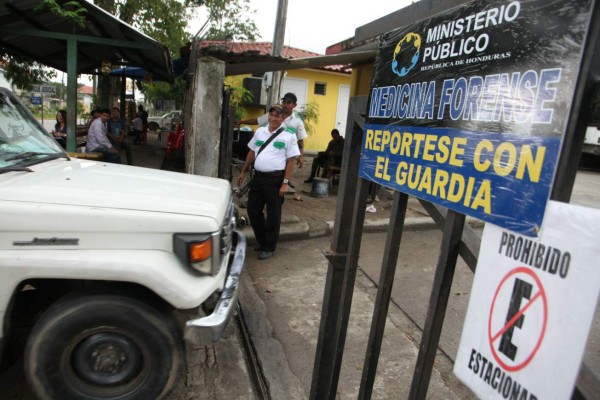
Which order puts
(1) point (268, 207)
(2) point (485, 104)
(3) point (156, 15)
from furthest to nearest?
1. (3) point (156, 15)
2. (1) point (268, 207)
3. (2) point (485, 104)

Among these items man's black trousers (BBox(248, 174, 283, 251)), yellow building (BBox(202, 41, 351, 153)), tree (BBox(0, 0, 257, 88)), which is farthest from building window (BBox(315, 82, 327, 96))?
man's black trousers (BBox(248, 174, 283, 251))

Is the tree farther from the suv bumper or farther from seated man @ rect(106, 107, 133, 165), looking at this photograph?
the suv bumper

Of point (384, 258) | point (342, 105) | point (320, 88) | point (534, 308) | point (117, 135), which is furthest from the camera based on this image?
point (342, 105)

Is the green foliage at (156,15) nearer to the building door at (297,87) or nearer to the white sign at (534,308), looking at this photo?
the building door at (297,87)

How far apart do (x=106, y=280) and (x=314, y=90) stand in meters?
14.4

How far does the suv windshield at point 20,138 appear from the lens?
105 inches

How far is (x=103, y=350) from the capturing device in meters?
2.20

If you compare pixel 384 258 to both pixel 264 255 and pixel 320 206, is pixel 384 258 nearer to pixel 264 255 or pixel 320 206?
pixel 264 255

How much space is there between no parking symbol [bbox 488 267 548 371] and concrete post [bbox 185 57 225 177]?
4974 millimetres

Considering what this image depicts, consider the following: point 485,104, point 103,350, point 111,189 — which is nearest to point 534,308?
point 485,104

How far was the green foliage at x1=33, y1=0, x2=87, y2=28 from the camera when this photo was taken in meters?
5.12

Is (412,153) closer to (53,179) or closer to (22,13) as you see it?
(53,179)

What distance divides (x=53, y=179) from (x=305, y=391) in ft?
6.79

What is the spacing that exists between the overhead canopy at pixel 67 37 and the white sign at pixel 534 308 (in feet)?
21.2
